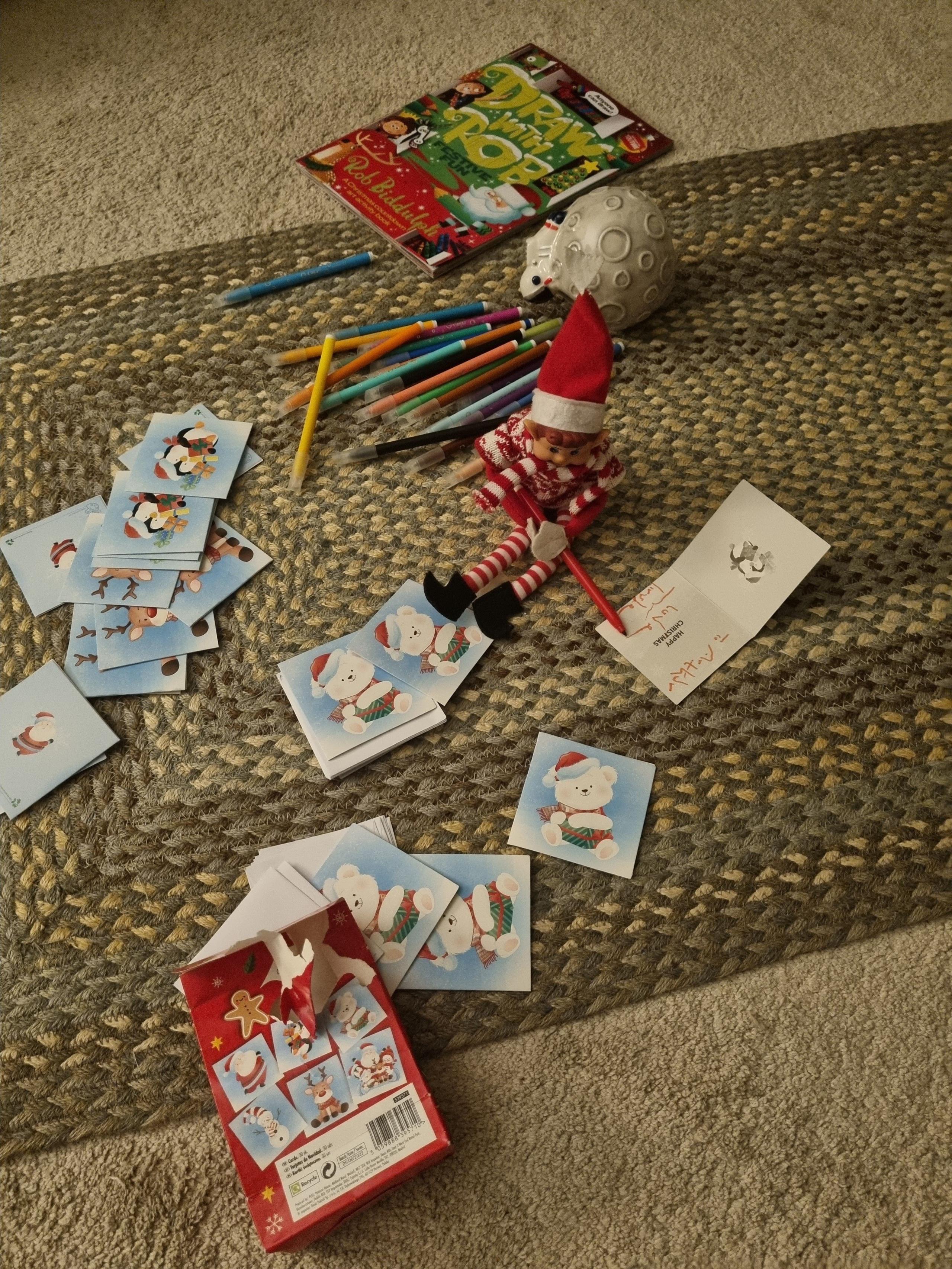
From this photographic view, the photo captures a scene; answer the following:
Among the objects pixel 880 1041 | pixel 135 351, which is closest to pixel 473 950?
pixel 880 1041

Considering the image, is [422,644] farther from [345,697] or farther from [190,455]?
[190,455]

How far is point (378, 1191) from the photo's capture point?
0.69 m

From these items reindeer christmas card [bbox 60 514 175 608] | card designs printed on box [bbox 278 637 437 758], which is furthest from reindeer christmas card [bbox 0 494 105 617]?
card designs printed on box [bbox 278 637 437 758]

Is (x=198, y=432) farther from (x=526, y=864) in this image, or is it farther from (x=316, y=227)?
(x=526, y=864)

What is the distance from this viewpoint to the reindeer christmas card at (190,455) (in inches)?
39.2

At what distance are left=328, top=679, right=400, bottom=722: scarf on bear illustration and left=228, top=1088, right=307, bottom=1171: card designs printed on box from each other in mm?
313

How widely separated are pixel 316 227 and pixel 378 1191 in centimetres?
107

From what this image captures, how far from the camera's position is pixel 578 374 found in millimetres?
800

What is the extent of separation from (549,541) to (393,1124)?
1.68 ft

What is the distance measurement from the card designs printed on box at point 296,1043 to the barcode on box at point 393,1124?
2.5 inches

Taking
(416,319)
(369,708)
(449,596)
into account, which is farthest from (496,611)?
(416,319)

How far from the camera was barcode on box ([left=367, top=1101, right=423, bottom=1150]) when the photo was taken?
0.70 metres

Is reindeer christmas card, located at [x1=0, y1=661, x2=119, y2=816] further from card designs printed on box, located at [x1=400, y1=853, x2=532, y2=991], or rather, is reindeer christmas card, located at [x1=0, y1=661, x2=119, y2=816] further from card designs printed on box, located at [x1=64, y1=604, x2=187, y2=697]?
card designs printed on box, located at [x1=400, y1=853, x2=532, y2=991]

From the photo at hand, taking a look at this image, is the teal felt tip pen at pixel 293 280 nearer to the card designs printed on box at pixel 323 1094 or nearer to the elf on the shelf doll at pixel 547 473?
the elf on the shelf doll at pixel 547 473
